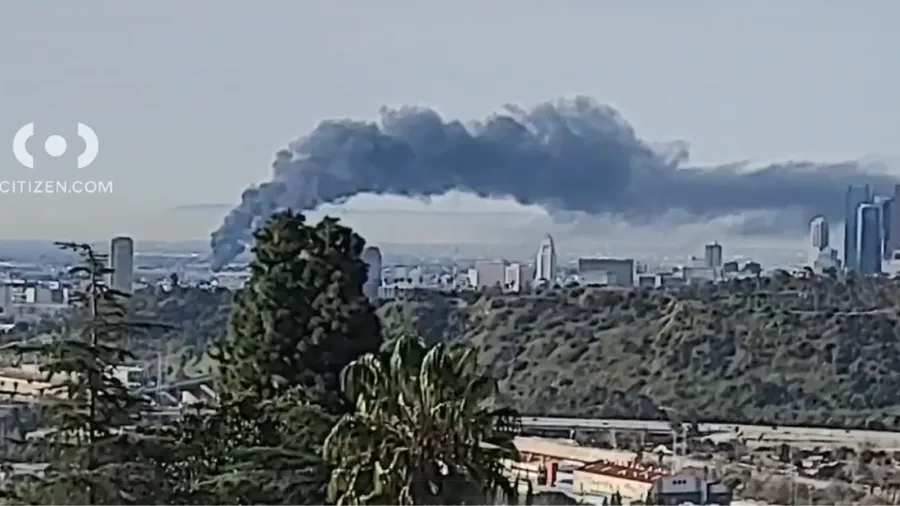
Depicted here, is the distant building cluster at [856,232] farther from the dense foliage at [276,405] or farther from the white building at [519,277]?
the dense foliage at [276,405]

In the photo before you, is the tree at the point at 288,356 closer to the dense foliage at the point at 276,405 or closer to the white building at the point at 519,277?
the dense foliage at the point at 276,405

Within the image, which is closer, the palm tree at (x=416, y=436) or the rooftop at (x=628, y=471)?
the palm tree at (x=416, y=436)

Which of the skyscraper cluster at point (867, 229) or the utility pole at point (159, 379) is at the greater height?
the skyscraper cluster at point (867, 229)

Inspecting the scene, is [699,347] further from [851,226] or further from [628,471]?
[851,226]

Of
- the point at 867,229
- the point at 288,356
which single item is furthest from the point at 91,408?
the point at 867,229

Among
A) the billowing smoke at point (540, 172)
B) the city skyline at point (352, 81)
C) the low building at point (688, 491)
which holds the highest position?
the city skyline at point (352, 81)

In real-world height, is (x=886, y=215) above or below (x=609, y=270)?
above

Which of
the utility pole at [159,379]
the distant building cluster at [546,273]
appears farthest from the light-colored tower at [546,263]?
the utility pole at [159,379]

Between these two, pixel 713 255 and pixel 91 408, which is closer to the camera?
pixel 91 408
